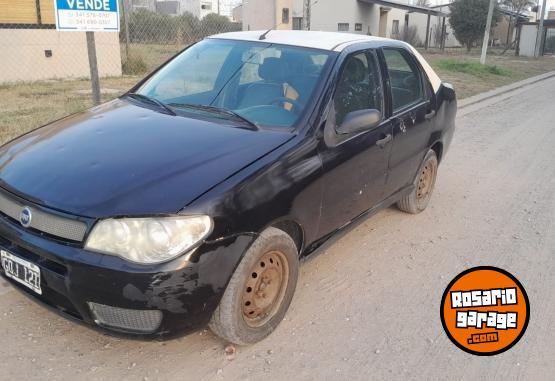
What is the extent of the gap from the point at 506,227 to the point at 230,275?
3188mm

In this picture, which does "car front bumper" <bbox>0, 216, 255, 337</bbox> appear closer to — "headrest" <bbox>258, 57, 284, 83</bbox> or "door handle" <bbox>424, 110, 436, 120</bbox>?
"headrest" <bbox>258, 57, 284, 83</bbox>

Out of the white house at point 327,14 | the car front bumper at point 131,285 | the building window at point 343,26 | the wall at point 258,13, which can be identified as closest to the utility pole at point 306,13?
the car front bumper at point 131,285

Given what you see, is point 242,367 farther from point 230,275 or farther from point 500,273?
point 500,273

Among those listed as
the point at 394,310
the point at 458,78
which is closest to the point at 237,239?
the point at 394,310

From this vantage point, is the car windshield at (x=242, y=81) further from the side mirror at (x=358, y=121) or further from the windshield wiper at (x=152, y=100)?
the side mirror at (x=358, y=121)

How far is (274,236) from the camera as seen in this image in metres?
2.76

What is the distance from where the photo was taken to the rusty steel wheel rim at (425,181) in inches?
192

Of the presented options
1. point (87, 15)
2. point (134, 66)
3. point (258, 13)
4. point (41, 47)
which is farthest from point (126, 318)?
point (258, 13)

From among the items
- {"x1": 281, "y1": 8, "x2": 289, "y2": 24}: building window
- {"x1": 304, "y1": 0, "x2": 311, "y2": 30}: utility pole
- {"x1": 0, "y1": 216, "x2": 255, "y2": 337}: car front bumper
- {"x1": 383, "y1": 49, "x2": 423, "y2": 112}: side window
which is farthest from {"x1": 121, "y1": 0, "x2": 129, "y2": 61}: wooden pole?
{"x1": 281, "y1": 8, "x2": 289, "y2": 24}: building window

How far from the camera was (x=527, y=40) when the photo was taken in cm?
3953

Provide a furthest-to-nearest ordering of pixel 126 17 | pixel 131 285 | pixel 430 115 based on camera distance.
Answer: pixel 126 17
pixel 430 115
pixel 131 285

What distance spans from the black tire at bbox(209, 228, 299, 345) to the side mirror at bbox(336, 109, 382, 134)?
2.70 feet

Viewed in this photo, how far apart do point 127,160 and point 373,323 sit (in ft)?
5.75

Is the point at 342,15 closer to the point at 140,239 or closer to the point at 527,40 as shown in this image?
the point at 527,40
